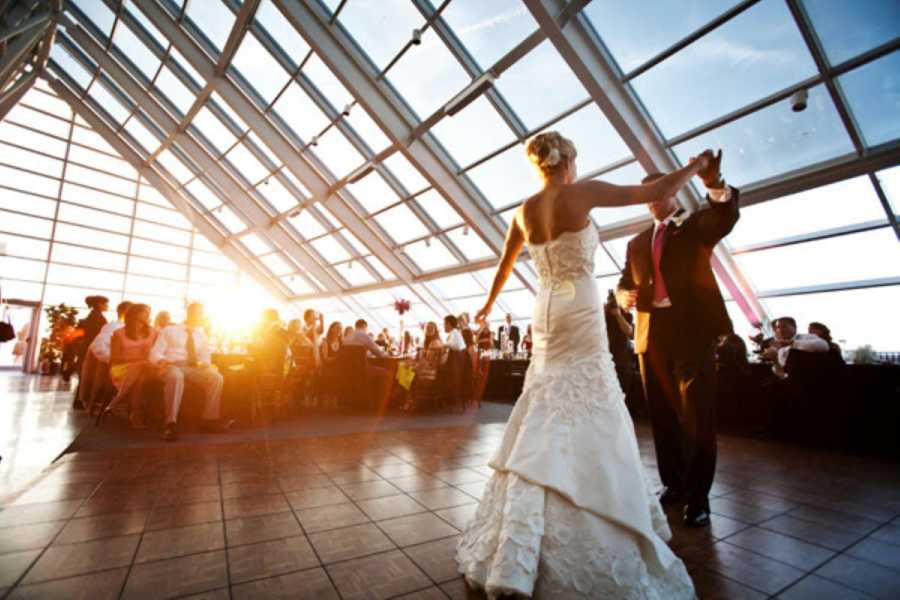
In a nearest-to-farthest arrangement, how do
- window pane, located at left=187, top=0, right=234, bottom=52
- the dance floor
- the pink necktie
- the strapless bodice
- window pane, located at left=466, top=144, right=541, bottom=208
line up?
the dance floor → the strapless bodice → the pink necktie → window pane, located at left=466, top=144, right=541, bottom=208 → window pane, located at left=187, top=0, right=234, bottom=52

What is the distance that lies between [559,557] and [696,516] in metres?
1.07

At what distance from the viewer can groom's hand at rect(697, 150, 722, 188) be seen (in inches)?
61.4

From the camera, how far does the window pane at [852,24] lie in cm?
415

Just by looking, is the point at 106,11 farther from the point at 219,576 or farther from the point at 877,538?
the point at 877,538

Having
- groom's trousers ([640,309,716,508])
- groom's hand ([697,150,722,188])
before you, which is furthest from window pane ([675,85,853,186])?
groom's trousers ([640,309,716,508])

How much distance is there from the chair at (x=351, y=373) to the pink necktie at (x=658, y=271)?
4045mm

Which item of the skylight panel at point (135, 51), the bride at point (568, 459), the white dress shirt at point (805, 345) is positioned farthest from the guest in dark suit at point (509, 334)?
the skylight panel at point (135, 51)

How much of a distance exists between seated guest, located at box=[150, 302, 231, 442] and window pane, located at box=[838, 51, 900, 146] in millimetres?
7048

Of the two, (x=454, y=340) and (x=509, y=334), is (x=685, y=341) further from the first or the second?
(x=509, y=334)

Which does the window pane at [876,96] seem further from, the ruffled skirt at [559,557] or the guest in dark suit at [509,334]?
the ruffled skirt at [559,557]

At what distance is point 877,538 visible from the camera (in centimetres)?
176

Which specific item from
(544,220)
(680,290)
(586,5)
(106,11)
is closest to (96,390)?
(544,220)

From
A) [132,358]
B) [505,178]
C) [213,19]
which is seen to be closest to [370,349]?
[132,358]

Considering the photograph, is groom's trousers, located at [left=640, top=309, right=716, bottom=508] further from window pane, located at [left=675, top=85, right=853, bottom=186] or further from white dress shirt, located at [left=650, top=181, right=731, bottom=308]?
window pane, located at [left=675, top=85, right=853, bottom=186]
